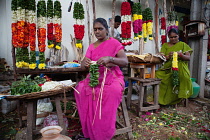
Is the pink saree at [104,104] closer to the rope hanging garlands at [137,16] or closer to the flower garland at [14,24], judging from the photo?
the flower garland at [14,24]

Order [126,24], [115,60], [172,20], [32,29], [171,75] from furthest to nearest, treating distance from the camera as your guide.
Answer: [172,20]
[126,24]
[171,75]
[32,29]
[115,60]

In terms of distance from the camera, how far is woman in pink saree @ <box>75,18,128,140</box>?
211cm

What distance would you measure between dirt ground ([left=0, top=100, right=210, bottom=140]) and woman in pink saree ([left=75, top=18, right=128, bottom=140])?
2.03 feet

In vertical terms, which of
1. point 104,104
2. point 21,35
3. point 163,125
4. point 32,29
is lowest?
point 163,125

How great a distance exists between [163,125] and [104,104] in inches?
66.2

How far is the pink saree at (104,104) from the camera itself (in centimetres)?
211

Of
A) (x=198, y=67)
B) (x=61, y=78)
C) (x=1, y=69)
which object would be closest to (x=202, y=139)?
(x=198, y=67)

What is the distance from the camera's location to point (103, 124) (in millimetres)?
2100

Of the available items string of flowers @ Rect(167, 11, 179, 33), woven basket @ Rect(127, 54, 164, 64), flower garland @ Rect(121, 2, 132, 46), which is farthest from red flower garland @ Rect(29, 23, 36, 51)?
string of flowers @ Rect(167, 11, 179, 33)

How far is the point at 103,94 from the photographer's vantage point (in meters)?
2.15

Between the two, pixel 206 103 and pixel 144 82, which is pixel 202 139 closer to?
pixel 144 82

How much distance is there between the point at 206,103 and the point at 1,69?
6021 mm

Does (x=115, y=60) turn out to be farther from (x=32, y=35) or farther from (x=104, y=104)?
(x=32, y=35)

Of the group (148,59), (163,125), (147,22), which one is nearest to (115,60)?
(148,59)
